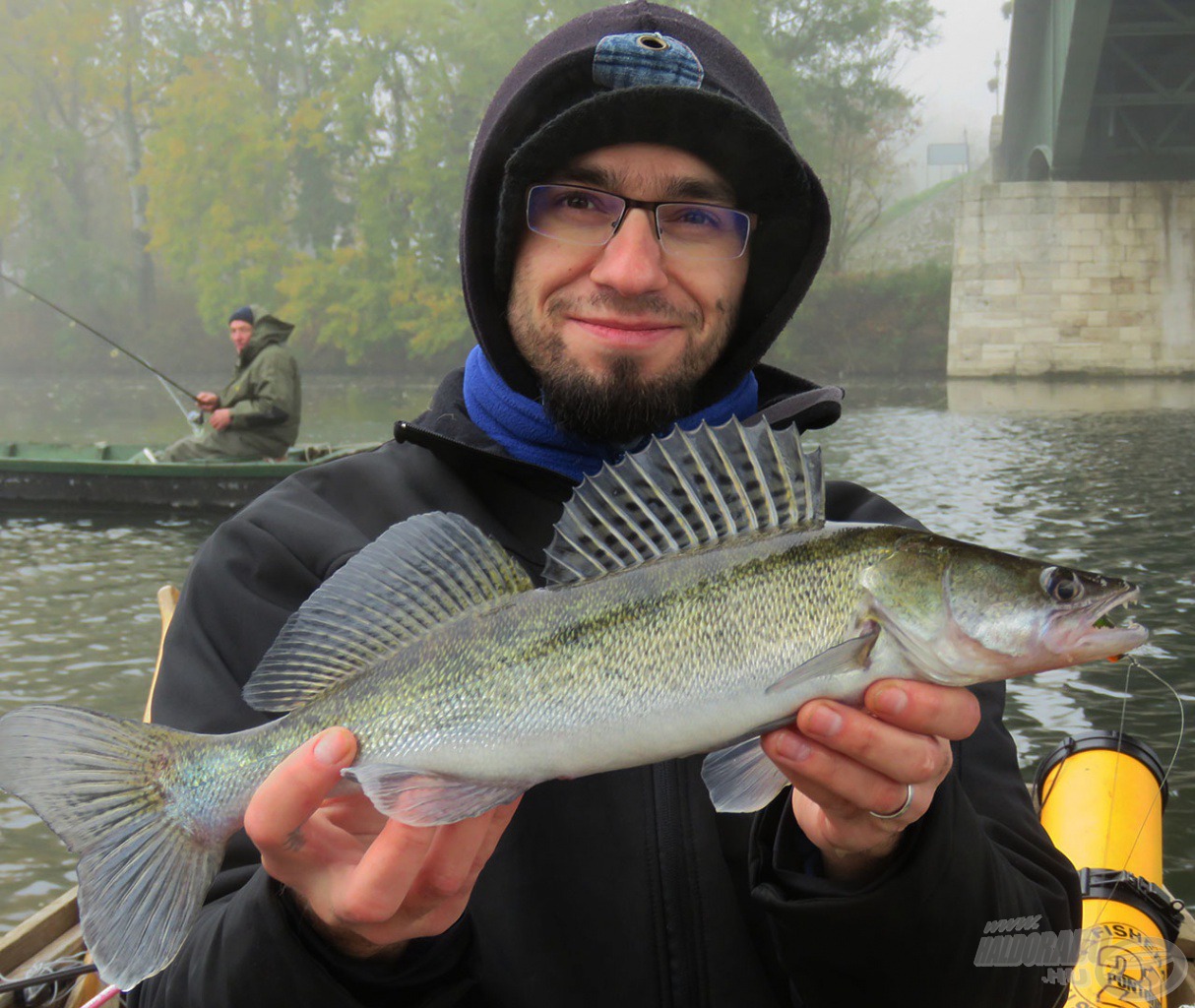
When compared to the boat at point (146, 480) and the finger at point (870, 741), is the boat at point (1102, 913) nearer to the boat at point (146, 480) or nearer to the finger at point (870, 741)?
the finger at point (870, 741)

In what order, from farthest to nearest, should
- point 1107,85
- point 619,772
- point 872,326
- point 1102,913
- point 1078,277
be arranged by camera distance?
point 872,326
point 1078,277
point 1107,85
point 1102,913
point 619,772

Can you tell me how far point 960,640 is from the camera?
2.05m

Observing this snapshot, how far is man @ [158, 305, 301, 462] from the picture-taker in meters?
15.8

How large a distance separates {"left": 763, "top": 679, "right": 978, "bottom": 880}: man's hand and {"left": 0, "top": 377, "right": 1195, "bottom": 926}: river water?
214 inches

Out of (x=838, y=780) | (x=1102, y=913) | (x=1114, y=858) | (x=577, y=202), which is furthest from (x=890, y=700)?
(x=1114, y=858)

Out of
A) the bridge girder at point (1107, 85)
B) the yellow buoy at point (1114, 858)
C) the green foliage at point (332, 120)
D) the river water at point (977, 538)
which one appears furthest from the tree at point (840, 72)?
the yellow buoy at point (1114, 858)

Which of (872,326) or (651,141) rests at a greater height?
(651,141)

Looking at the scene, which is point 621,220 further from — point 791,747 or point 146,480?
point 146,480

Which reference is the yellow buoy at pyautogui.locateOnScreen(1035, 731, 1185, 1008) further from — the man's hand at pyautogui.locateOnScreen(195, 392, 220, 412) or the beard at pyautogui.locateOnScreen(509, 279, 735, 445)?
the man's hand at pyautogui.locateOnScreen(195, 392, 220, 412)

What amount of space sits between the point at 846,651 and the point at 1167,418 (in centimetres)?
2517

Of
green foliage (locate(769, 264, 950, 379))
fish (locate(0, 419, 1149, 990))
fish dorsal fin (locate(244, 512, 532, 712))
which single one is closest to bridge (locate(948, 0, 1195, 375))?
green foliage (locate(769, 264, 950, 379))

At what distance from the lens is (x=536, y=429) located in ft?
9.66

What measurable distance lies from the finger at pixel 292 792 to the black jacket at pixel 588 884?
0.71ft

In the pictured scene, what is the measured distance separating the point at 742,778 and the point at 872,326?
41857 mm
